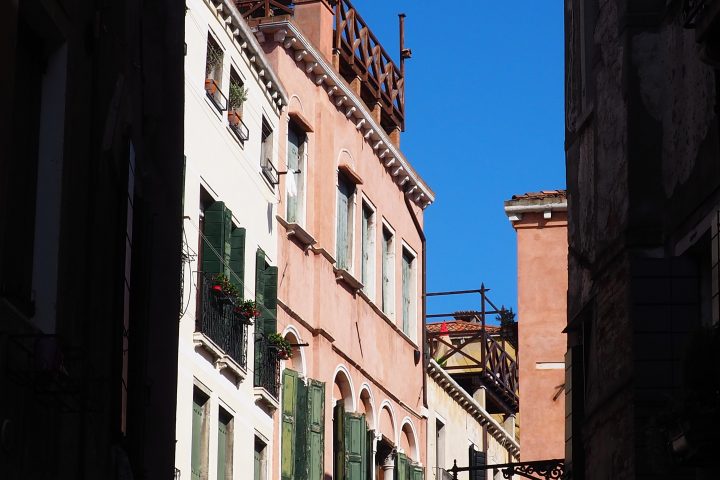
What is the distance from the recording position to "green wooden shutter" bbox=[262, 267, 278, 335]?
2666 cm

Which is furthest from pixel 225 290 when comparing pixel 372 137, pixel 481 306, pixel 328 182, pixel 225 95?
pixel 481 306

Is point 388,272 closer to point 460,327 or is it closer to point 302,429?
point 302,429

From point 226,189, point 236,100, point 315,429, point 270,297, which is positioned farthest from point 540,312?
point 226,189

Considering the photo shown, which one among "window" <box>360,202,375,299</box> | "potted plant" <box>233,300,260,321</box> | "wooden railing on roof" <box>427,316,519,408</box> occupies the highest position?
"window" <box>360,202,375,299</box>

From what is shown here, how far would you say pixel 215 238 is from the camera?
2431 cm

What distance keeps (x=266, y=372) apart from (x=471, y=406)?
48.4 feet

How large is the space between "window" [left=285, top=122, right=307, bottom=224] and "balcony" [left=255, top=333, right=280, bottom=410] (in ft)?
10.2

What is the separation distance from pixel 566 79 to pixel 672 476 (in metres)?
5.88

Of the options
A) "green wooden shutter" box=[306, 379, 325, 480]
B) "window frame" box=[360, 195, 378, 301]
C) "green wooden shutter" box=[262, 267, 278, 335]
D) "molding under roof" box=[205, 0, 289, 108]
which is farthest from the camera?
"window frame" box=[360, 195, 378, 301]

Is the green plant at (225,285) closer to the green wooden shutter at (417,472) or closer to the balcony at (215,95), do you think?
the balcony at (215,95)

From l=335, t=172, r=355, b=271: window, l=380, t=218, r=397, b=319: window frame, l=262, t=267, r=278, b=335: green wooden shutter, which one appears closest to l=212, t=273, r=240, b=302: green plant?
l=262, t=267, r=278, b=335: green wooden shutter

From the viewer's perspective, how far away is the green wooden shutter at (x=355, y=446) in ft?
99.4

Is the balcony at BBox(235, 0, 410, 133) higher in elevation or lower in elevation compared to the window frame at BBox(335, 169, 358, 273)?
higher

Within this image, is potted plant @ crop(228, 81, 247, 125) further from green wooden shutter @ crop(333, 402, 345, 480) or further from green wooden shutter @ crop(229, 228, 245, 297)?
green wooden shutter @ crop(333, 402, 345, 480)
